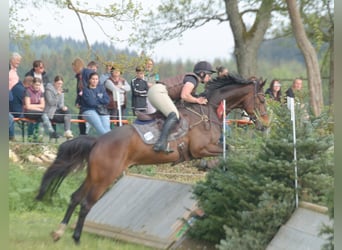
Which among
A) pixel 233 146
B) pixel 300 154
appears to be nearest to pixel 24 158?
pixel 233 146

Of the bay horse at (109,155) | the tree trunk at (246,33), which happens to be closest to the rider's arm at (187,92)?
the bay horse at (109,155)

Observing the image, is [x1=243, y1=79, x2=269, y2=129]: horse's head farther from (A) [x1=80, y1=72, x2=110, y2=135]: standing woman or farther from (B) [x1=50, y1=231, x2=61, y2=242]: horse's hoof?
(B) [x1=50, y1=231, x2=61, y2=242]: horse's hoof

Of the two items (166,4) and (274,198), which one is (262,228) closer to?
(274,198)

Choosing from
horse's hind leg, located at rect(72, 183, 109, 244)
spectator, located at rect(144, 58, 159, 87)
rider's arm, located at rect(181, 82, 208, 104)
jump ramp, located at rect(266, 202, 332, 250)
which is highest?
spectator, located at rect(144, 58, 159, 87)

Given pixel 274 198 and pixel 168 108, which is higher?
pixel 168 108

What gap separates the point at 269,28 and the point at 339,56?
2079cm

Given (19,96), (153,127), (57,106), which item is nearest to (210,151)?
(153,127)

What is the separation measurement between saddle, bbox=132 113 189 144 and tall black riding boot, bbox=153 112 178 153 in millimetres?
55

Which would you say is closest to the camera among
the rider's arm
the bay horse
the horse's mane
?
the bay horse

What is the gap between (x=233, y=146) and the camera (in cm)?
→ 878

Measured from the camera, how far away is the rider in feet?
30.9

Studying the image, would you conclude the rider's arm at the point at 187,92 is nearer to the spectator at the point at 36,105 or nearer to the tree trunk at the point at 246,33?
the spectator at the point at 36,105

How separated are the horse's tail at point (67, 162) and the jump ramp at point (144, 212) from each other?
33.2 inches

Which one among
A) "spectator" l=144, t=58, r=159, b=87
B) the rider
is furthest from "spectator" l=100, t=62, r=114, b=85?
the rider
